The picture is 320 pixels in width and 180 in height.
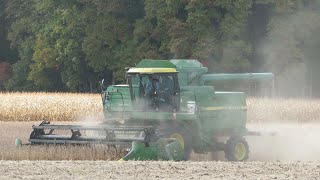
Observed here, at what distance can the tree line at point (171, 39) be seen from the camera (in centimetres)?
5116

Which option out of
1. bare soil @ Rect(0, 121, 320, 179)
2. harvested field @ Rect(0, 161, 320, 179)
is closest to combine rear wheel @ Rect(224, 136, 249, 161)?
bare soil @ Rect(0, 121, 320, 179)

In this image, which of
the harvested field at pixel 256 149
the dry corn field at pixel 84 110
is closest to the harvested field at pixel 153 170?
the harvested field at pixel 256 149

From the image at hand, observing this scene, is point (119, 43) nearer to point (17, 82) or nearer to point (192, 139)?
point (17, 82)

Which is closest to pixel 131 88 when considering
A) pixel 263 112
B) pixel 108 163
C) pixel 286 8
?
pixel 108 163

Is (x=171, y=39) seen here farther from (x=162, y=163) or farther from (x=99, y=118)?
(x=162, y=163)

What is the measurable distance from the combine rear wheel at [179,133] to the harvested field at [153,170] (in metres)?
2.17

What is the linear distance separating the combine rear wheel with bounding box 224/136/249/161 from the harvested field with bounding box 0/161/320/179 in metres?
3.43

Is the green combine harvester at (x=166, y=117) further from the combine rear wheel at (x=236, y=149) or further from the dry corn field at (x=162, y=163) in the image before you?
the dry corn field at (x=162, y=163)

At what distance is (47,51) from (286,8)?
16.5 m

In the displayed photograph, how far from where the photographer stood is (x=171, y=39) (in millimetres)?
52812

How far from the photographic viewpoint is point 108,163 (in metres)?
18.3

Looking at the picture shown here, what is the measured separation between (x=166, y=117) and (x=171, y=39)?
31672mm

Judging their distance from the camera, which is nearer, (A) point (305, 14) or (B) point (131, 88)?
(B) point (131, 88)

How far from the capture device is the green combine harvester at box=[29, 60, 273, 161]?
2073cm
